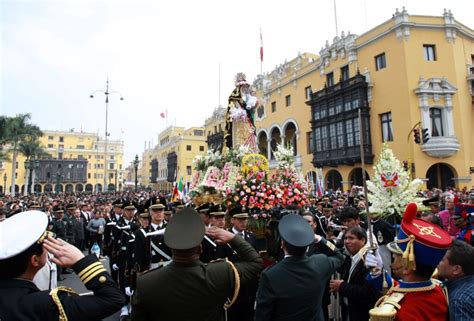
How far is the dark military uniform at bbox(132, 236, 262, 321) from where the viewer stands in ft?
6.98

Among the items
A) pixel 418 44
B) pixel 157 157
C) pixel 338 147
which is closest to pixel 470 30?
pixel 418 44

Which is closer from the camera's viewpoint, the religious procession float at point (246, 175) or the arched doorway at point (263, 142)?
the religious procession float at point (246, 175)

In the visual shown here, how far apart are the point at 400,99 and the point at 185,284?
26137mm

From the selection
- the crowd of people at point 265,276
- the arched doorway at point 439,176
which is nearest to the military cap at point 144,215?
the crowd of people at point 265,276

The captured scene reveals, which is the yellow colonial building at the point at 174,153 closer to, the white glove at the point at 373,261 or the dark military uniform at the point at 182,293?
the white glove at the point at 373,261

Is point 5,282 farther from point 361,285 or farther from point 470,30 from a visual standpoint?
point 470,30

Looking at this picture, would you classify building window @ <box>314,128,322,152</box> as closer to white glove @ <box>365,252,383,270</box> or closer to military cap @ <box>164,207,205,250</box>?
white glove @ <box>365,252,383,270</box>

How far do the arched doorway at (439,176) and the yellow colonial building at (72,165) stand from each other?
6913 cm

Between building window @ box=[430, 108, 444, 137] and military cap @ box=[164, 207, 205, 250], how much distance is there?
26521 mm

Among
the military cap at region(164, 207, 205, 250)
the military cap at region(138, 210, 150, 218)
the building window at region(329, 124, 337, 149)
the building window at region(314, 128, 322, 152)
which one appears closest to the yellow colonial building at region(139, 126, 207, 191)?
the building window at region(314, 128, 322, 152)

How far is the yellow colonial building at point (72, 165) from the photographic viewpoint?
74312 millimetres

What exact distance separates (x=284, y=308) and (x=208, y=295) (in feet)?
2.62

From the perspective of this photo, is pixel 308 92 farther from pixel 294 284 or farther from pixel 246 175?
pixel 294 284

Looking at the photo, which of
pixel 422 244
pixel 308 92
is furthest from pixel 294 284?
pixel 308 92
